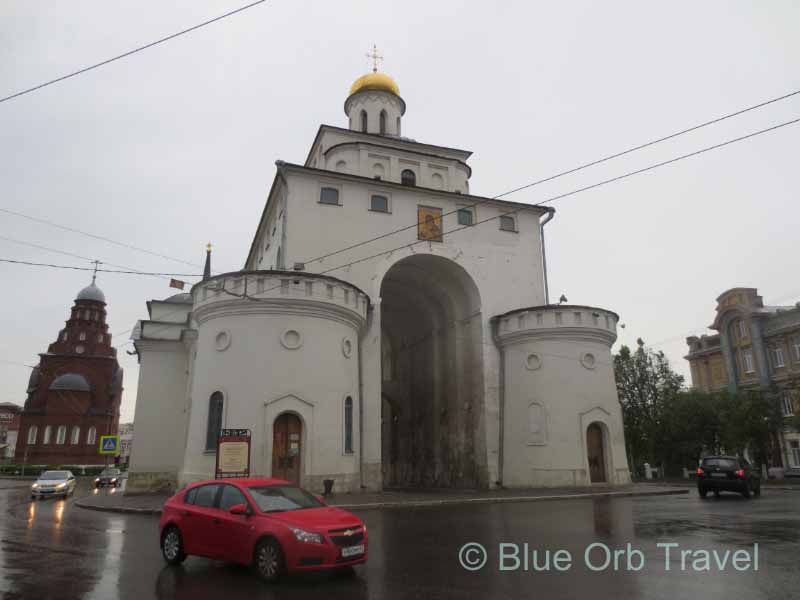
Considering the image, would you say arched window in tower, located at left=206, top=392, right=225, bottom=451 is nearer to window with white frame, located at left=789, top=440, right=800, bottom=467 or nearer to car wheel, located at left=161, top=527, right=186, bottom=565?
car wheel, located at left=161, top=527, right=186, bottom=565

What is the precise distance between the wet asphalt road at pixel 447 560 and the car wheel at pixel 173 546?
208 mm

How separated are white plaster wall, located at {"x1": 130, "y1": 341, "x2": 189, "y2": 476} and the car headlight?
22.5 metres

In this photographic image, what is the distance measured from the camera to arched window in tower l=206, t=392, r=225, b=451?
1959 cm

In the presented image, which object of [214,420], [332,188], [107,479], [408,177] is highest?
[408,177]

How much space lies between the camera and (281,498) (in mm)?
8359

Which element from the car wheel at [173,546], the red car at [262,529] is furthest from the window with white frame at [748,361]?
the car wheel at [173,546]

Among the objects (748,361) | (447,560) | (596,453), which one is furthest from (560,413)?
(748,361)

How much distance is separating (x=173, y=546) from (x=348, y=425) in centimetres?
1239

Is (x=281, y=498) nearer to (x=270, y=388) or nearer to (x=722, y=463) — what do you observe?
(x=270, y=388)

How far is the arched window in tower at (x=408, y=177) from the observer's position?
3088 cm

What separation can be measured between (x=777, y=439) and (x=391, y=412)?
27313 mm

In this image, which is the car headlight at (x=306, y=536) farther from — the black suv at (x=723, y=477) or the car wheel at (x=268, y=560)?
the black suv at (x=723, y=477)

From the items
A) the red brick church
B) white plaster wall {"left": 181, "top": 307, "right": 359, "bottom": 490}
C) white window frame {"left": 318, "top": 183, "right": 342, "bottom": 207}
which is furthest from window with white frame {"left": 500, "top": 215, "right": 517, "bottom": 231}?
the red brick church

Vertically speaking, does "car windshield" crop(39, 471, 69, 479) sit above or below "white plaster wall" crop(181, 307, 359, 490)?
below
